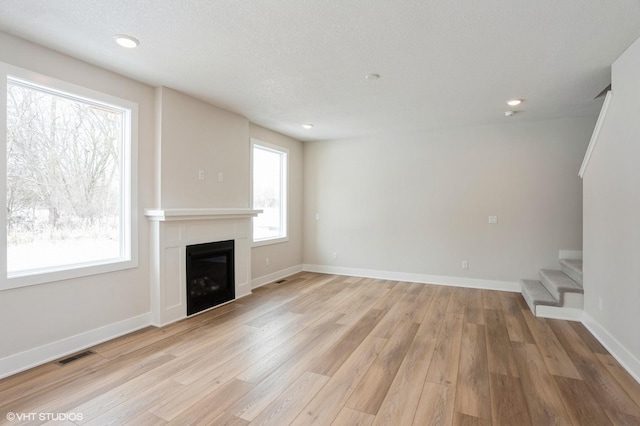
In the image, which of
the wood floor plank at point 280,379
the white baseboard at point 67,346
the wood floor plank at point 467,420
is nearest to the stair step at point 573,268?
the wood floor plank at point 467,420

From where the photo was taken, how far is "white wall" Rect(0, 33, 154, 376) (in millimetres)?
2545

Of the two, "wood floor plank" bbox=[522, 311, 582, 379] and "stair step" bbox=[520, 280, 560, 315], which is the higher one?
"stair step" bbox=[520, 280, 560, 315]

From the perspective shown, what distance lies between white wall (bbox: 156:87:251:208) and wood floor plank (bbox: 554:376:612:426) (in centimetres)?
393

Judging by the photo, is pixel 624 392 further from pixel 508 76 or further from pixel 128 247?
pixel 128 247

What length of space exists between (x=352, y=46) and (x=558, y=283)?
3770mm

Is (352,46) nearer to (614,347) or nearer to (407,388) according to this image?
(407,388)

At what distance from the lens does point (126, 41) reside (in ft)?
8.43

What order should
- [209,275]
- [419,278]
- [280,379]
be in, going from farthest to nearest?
[419,278], [209,275], [280,379]

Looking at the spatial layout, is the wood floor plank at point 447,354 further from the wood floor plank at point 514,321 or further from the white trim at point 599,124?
the white trim at point 599,124

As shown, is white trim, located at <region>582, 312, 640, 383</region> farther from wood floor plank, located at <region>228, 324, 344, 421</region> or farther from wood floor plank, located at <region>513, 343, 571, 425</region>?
wood floor plank, located at <region>228, 324, 344, 421</region>

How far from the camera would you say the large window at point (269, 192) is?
5.44 m

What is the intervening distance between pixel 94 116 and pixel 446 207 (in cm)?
500

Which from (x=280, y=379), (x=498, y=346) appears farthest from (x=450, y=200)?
(x=280, y=379)

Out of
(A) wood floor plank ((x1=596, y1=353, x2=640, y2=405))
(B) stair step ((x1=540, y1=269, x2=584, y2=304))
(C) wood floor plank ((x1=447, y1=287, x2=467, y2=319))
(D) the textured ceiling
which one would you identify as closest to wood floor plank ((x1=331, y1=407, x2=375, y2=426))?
(A) wood floor plank ((x1=596, y1=353, x2=640, y2=405))
